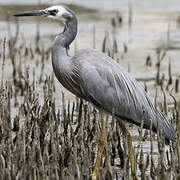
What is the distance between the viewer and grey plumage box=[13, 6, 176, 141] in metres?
5.85

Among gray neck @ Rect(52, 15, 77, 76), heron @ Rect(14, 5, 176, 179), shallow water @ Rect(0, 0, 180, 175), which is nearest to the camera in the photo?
heron @ Rect(14, 5, 176, 179)

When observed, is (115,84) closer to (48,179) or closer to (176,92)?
(48,179)

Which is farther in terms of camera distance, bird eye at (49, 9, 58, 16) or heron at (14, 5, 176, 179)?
bird eye at (49, 9, 58, 16)

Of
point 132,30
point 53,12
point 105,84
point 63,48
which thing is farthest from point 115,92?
point 132,30

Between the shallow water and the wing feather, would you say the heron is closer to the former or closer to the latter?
the wing feather

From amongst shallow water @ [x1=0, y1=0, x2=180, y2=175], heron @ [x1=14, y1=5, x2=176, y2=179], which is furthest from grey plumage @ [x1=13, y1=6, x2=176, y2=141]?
shallow water @ [x1=0, y1=0, x2=180, y2=175]

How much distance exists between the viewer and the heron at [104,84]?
230 inches

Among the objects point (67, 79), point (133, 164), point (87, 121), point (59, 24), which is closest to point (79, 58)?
point (67, 79)

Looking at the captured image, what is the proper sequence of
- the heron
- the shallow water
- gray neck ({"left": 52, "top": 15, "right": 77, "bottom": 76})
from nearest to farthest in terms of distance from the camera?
the heron → gray neck ({"left": 52, "top": 15, "right": 77, "bottom": 76}) → the shallow water

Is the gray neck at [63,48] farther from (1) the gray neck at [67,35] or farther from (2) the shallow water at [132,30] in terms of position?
(2) the shallow water at [132,30]

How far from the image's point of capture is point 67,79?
5.98 m

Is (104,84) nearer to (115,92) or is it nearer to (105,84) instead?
(105,84)

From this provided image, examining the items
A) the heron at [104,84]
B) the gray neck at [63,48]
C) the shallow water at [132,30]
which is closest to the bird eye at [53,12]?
the heron at [104,84]

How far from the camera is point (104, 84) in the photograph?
231 inches
